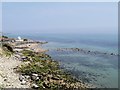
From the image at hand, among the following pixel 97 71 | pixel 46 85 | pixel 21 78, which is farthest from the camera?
pixel 97 71

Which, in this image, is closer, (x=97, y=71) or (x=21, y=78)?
(x=21, y=78)

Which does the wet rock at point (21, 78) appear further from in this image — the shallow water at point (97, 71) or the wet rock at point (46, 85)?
the shallow water at point (97, 71)

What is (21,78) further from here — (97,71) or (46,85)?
(97,71)

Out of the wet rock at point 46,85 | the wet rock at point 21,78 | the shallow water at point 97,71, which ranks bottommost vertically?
the shallow water at point 97,71

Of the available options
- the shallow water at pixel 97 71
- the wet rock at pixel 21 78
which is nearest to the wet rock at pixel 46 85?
the wet rock at pixel 21 78

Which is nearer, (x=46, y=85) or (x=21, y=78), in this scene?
(x=46, y=85)

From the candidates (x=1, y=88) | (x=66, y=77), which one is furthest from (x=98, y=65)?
(x=1, y=88)

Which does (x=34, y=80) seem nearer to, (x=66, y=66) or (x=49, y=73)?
(x=49, y=73)

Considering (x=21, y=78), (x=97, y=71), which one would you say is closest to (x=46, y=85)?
(x=21, y=78)

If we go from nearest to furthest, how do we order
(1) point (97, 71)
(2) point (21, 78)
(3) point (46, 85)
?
(3) point (46, 85)
(2) point (21, 78)
(1) point (97, 71)

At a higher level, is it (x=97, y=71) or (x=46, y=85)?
(x=46, y=85)

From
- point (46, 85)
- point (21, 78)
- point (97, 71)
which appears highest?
point (21, 78)
